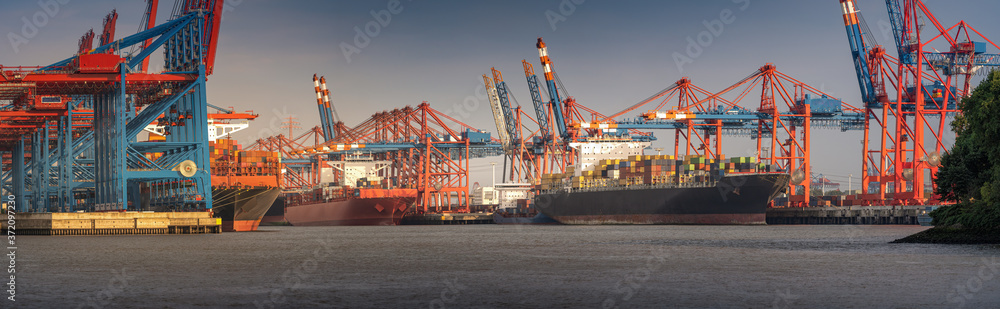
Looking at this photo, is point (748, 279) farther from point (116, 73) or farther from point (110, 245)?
point (116, 73)

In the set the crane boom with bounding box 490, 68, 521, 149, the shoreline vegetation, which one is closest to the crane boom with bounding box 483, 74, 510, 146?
the crane boom with bounding box 490, 68, 521, 149

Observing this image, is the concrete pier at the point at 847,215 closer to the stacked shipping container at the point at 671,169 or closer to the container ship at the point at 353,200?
the stacked shipping container at the point at 671,169

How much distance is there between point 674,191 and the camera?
8825 cm

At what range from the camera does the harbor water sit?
76.5ft

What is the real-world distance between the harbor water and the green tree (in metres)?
1.61

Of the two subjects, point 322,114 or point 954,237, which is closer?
point 954,237

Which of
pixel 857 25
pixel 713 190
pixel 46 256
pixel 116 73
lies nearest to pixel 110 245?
pixel 46 256

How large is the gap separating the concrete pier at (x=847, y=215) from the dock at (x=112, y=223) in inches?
2195

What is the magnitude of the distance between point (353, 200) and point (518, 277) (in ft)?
281

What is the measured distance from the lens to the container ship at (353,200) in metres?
115

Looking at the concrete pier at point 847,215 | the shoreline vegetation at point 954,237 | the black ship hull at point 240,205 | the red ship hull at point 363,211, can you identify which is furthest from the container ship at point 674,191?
the shoreline vegetation at point 954,237

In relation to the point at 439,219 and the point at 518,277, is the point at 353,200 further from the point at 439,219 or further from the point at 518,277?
the point at 518,277

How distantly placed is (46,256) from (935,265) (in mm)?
32602

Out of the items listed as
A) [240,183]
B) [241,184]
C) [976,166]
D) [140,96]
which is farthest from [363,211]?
[976,166]
